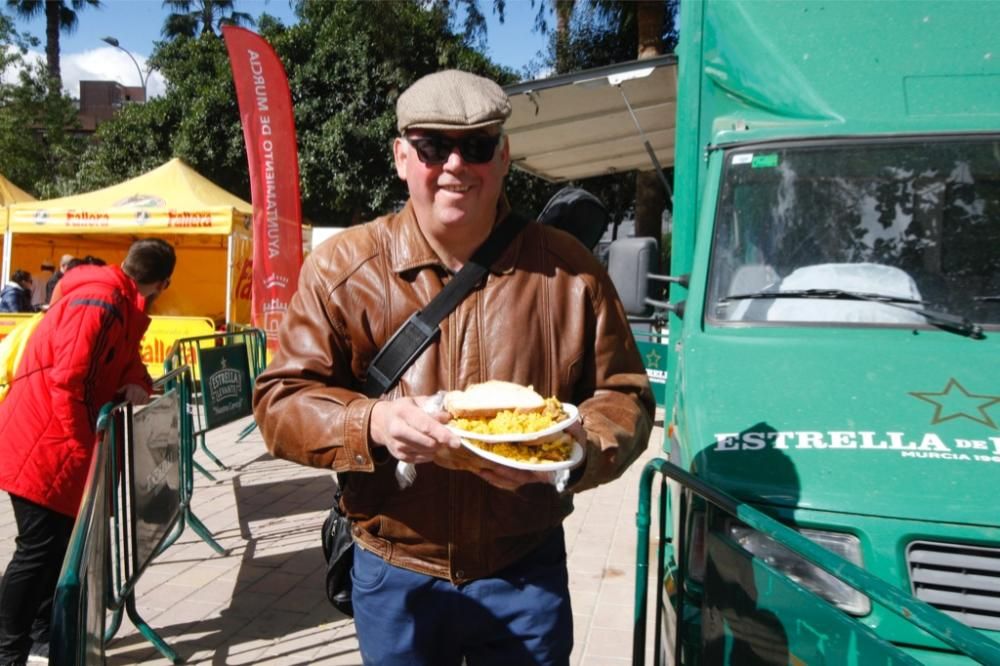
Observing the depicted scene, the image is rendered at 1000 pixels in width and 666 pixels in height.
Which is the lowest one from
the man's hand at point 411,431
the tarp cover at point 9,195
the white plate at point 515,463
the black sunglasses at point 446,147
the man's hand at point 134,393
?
the man's hand at point 134,393

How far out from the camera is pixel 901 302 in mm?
2824

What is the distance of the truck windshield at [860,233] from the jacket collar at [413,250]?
54.0 inches

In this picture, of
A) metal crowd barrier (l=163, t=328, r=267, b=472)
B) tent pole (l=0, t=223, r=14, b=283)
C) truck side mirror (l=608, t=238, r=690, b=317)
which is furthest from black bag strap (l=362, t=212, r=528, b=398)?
tent pole (l=0, t=223, r=14, b=283)

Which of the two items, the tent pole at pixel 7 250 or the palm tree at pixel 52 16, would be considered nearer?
the tent pole at pixel 7 250

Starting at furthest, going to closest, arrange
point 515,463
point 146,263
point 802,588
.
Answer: point 146,263 < point 802,588 < point 515,463

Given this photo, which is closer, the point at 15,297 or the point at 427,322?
the point at 427,322

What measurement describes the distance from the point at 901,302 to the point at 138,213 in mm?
11882

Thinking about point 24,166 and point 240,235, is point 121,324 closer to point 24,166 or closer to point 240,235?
point 240,235

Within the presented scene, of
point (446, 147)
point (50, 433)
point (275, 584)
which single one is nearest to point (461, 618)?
point (446, 147)

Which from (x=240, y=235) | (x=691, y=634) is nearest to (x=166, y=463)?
(x=691, y=634)

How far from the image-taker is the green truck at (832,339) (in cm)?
193

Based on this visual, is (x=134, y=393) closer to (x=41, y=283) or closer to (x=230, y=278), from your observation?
(x=230, y=278)

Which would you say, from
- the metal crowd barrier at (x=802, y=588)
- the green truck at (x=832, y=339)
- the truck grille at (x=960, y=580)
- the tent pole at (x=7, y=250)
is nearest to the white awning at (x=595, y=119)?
the green truck at (x=832, y=339)

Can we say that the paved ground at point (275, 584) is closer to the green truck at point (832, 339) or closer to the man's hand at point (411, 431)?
the green truck at point (832, 339)
